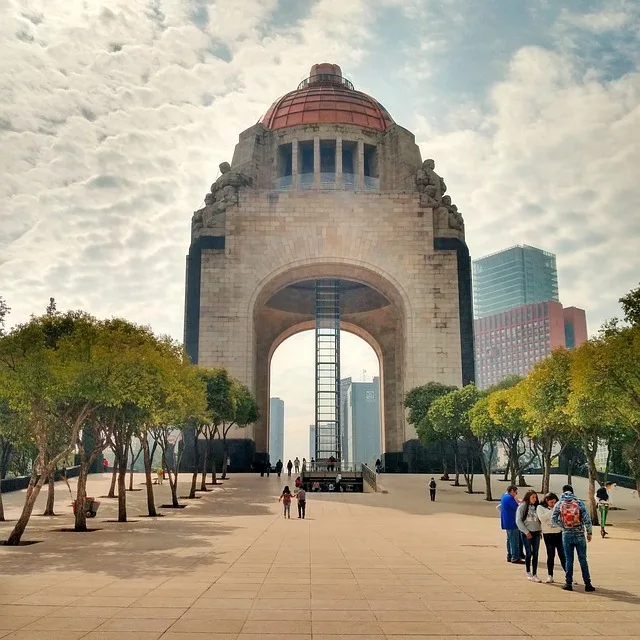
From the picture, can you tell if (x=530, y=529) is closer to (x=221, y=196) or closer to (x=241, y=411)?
(x=241, y=411)

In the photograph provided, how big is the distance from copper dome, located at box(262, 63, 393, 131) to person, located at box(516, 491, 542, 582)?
56686 millimetres

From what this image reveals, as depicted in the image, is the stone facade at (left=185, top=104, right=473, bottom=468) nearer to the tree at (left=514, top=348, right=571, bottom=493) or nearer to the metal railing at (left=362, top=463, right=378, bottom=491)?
the metal railing at (left=362, top=463, right=378, bottom=491)

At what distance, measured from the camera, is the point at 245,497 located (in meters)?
33.1

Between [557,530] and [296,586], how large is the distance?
177 inches

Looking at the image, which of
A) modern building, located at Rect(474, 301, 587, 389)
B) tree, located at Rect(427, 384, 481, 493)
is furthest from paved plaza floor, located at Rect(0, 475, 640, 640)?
modern building, located at Rect(474, 301, 587, 389)

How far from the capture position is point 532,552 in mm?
A: 10719

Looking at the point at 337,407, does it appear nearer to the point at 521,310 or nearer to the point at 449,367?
the point at 449,367

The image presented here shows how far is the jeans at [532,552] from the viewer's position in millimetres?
10648

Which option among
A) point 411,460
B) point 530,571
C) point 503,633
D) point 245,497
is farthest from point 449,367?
point 503,633

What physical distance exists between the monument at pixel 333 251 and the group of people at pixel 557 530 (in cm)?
4121

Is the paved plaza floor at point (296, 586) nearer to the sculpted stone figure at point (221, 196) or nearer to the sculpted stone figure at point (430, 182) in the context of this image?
the sculpted stone figure at point (221, 196)

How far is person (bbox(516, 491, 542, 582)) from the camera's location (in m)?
10.8

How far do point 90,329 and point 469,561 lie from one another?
13.2 meters

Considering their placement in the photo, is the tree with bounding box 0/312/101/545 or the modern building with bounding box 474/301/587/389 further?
the modern building with bounding box 474/301/587/389
